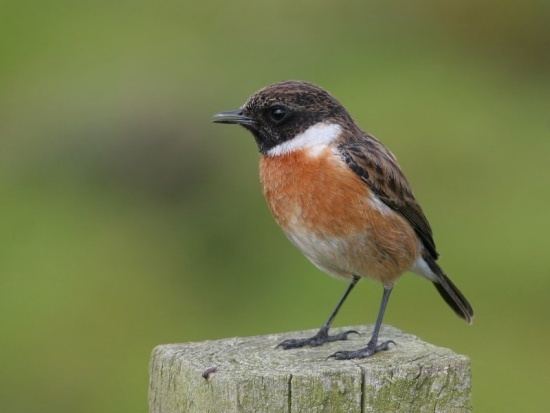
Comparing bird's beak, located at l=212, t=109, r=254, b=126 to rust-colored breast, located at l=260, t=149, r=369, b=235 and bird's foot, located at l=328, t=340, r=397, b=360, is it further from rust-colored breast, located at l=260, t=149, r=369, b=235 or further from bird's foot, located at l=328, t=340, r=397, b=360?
bird's foot, located at l=328, t=340, r=397, b=360

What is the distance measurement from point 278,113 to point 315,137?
0.63 ft

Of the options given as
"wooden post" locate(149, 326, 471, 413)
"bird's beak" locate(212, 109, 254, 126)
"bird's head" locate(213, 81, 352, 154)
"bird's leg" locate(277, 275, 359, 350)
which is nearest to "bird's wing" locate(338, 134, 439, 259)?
"bird's head" locate(213, 81, 352, 154)

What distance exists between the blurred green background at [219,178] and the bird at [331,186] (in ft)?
10.8

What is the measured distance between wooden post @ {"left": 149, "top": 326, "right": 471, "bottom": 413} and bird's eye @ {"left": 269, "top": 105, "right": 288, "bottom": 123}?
1.77 meters

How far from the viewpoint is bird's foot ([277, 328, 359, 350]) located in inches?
213

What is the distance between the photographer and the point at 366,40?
15188 mm

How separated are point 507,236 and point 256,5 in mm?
4910

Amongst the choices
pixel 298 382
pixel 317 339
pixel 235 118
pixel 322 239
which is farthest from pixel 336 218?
pixel 298 382

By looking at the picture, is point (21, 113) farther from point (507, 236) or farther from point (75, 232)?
point (507, 236)

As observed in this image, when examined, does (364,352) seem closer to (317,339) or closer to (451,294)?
(317,339)

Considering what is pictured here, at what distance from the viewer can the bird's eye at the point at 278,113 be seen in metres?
6.83

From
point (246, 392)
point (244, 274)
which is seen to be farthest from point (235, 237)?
point (246, 392)

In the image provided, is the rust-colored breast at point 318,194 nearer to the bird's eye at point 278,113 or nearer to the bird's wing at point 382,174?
the bird's wing at point 382,174

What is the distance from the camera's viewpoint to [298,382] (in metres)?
4.78
